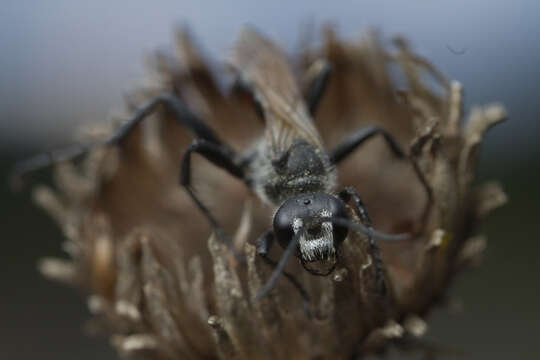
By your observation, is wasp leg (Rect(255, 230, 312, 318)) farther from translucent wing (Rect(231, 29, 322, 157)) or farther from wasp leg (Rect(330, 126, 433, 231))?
wasp leg (Rect(330, 126, 433, 231))

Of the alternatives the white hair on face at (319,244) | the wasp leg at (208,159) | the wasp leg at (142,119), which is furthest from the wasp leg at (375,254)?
the wasp leg at (142,119)

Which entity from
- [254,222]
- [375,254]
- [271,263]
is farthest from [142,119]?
[375,254]

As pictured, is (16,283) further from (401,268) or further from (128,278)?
(401,268)

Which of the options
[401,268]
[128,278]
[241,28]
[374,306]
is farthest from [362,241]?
[241,28]

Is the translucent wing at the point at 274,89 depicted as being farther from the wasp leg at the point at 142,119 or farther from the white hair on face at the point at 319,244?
the white hair on face at the point at 319,244

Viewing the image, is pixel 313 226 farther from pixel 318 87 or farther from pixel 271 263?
pixel 318 87

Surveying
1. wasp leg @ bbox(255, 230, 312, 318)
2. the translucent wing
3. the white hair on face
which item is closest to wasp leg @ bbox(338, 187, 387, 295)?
the white hair on face
